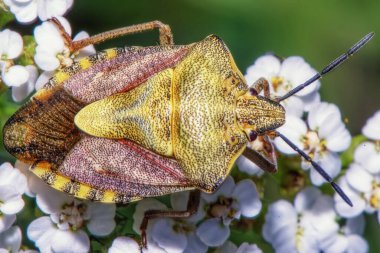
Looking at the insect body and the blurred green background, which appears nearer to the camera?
the insect body

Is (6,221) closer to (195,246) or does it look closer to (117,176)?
(117,176)

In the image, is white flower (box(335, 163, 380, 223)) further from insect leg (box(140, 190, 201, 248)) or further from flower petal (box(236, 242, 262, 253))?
insect leg (box(140, 190, 201, 248))

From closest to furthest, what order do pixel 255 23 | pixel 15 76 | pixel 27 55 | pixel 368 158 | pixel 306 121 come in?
pixel 15 76 → pixel 27 55 → pixel 368 158 → pixel 306 121 → pixel 255 23

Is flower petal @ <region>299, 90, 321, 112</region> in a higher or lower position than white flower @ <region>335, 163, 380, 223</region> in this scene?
higher

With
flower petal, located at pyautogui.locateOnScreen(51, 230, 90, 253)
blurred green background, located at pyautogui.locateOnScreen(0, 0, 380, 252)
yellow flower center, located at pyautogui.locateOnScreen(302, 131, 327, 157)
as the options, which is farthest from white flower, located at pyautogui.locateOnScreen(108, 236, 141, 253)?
blurred green background, located at pyautogui.locateOnScreen(0, 0, 380, 252)

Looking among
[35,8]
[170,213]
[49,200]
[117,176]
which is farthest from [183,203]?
[35,8]

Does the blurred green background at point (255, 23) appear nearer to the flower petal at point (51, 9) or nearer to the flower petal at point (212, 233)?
A: the flower petal at point (51, 9)

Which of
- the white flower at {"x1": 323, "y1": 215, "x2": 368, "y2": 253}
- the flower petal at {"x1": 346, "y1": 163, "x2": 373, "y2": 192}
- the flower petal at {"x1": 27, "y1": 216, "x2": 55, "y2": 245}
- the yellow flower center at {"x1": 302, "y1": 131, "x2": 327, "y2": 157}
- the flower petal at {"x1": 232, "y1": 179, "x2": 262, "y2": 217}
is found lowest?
the flower petal at {"x1": 27, "y1": 216, "x2": 55, "y2": 245}
